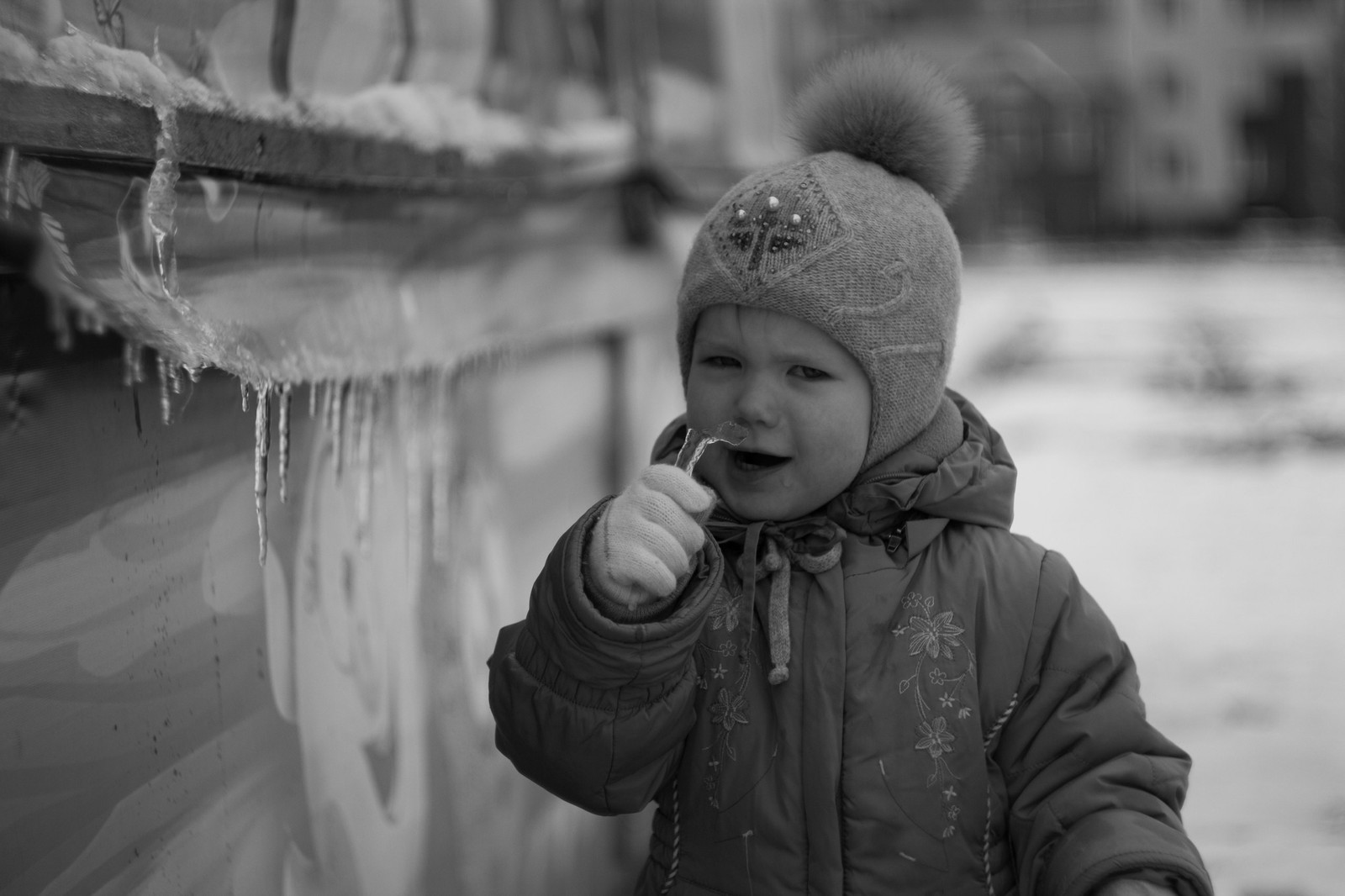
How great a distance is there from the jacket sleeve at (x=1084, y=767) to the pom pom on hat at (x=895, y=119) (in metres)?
0.57

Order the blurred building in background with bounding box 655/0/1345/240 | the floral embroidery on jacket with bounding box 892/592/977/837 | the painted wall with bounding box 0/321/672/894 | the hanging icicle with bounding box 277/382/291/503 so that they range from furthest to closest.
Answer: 1. the blurred building in background with bounding box 655/0/1345/240
2. the floral embroidery on jacket with bounding box 892/592/977/837
3. the hanging icicle with bounding box 277/382/291/503
4. the painted wall with bounding box 0/321/672/894

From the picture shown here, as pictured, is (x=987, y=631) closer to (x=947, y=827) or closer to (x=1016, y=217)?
(x=947, y=827)

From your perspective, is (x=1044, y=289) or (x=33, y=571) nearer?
(x=33, y=571)

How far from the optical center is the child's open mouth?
1642 millimetres

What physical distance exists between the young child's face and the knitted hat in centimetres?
3

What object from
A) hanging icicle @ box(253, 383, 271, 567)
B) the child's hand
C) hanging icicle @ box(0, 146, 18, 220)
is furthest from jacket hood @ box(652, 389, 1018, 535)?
hanging icicle @ box(0, 146, 18, 220)

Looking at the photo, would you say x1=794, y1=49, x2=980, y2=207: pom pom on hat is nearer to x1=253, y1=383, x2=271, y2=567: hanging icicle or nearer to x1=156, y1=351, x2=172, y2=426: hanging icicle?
x1=253, y1=383, x2=271, y2=567: hanging icicle

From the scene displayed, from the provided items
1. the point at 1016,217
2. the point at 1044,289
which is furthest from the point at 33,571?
the point at 1016,217

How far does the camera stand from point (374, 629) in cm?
183

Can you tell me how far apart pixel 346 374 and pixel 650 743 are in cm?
61

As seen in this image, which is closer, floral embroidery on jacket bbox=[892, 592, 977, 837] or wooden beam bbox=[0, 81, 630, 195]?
wooden beam bbox=[0, 81, 630, 195]

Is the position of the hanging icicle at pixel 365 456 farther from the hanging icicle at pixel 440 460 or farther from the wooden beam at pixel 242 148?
the wooden beam at pixel 242 148

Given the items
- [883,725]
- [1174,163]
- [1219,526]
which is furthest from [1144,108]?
[883,725]

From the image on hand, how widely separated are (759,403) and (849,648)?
0.32m
